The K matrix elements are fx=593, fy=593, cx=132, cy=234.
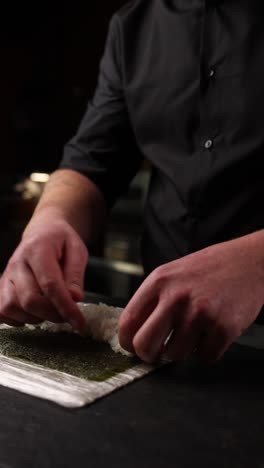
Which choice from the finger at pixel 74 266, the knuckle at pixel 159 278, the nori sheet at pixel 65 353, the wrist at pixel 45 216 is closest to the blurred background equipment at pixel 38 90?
the wrist at pixel 45 216

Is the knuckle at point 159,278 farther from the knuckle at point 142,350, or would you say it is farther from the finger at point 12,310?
the finger at point 12,310

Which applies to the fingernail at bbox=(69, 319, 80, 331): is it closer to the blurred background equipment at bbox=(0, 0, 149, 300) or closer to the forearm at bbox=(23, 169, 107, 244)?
the forearm at bbox=(23, 169, 107, 244)

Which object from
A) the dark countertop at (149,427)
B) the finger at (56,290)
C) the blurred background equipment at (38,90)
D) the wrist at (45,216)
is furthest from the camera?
the blurred background equipment at (38,90)

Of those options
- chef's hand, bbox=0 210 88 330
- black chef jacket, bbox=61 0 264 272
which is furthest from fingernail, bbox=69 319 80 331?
black chef jacket, bbox=61 0 264 272

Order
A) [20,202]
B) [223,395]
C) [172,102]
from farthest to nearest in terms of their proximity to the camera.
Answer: [20,202] → [172,102] → [223,395]

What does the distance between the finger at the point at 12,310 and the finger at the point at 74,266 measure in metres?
0.07

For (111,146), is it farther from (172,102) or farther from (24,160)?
(24,160)

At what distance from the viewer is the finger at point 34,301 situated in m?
0.78

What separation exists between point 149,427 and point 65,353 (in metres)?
0.21

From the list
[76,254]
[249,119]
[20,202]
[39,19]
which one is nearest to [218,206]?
[249,119]

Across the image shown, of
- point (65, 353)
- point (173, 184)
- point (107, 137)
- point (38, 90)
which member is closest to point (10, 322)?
point (65, 353)

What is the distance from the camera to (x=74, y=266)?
87cm

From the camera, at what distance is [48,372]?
66 cm

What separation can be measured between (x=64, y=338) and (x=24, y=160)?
1.74m
